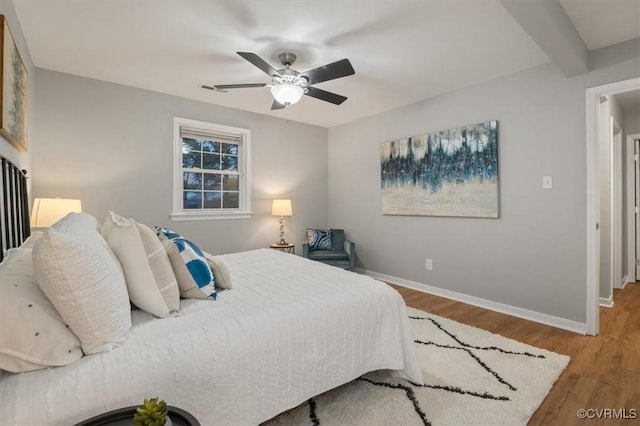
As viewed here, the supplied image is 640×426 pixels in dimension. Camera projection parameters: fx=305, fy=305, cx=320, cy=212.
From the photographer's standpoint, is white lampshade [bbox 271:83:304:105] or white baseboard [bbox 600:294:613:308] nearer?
white lampshade [bbox 271:83:304:105]

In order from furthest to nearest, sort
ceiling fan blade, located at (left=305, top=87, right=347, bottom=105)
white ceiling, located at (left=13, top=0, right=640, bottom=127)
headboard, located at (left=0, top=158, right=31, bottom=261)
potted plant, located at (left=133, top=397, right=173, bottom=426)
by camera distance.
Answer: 1. ceiling fan blade, located at (left=305, top=87, right=347, bottom=105)
2. white ceiling, located at (left=13, top=0, right=640, bottom=127)
3. headboard, located at (left=0, top=158, right=31, bottom=261)
4. potted plant, located at (left=133, top=397, right=173, bottom=426)

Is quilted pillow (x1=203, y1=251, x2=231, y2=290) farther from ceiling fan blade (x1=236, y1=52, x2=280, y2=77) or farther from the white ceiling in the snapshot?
the white ceiling

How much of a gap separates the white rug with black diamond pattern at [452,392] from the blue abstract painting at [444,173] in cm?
152

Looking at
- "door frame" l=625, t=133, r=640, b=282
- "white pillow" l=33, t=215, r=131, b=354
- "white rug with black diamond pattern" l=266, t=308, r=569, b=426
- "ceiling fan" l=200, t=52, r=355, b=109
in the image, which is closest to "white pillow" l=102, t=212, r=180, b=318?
"white pillow" l=33, t=215, r=131, b=354

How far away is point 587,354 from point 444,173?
2079 millimetres

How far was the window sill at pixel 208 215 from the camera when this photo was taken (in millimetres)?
3709

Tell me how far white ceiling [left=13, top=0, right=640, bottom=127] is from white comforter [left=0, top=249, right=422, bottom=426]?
1.82 metres

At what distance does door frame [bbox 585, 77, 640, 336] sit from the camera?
8.44ft

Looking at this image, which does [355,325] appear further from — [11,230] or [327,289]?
[11,230]

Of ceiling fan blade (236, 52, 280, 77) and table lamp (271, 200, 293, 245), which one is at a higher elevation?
ceiling fan blade (236, 52, 280, 77)

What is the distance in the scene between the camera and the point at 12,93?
1792mm

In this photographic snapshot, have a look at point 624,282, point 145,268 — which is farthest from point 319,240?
point 624,282

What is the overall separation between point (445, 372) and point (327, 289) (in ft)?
3.39

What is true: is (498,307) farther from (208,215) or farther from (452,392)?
(208,215)
